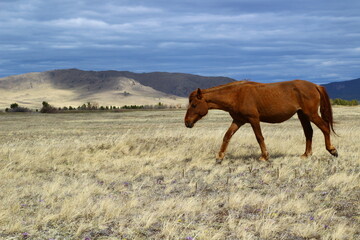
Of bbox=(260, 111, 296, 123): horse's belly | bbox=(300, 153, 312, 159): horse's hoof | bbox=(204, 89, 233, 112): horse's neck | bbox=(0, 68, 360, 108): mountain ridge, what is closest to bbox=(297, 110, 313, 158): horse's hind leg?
bbox=(300, 153, 312, 159): horse's hoof

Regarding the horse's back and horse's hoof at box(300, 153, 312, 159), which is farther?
horse's hoof at box(300, 153, 312, 159)

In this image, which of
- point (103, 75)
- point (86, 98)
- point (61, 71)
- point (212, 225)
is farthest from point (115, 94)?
point (212, 225)

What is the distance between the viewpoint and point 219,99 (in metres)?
11.1

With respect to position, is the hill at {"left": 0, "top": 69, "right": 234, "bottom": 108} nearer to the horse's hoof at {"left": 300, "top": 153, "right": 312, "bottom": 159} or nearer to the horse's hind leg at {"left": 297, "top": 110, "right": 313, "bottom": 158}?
the horse's hind leg at {"left": 297, "top": 110, "right": 313, "bottom": 158}

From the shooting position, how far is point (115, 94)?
433ft

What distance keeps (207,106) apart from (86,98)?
123m

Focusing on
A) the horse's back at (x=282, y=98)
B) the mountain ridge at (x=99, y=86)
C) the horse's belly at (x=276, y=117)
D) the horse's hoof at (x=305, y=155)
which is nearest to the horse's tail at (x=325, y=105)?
the horse's back at (x=282, y=98)

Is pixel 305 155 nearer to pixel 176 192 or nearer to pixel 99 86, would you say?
pixel 176 192

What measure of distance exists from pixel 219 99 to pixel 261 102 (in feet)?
3.34

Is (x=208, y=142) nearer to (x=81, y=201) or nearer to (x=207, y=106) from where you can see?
(x=207, y=106)

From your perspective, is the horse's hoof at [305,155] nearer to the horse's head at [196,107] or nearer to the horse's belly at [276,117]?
the horse's belly at [276,117]

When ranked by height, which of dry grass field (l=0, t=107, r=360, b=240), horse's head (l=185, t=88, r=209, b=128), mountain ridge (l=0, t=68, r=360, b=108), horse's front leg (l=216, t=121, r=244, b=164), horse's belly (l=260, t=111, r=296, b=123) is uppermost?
mountain ridge (l=0, t=68, r=360, b=108)

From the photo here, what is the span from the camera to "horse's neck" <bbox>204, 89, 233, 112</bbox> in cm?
1105

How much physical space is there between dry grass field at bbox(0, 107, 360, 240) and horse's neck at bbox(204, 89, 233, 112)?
1397 millimetres
